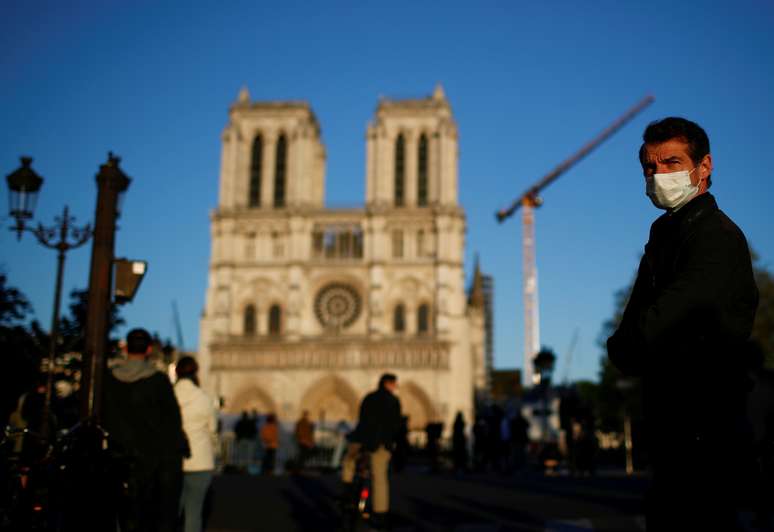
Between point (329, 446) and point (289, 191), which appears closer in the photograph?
point (329, 446)

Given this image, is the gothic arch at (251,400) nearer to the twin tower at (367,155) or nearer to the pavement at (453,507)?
the twin tower at (367,155)

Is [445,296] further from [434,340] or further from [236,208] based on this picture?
[236,208]

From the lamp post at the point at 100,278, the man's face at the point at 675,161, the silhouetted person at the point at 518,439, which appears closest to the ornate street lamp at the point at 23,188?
the lamp post at the point at 100,278

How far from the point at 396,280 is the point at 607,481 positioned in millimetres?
35200

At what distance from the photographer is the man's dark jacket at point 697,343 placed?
7.48 feet

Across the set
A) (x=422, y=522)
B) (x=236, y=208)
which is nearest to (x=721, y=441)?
(x=422, y=522)

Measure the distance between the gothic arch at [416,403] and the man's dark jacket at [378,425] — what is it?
1647 inches

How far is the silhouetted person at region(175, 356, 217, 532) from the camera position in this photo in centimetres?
647

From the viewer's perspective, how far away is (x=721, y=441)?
2.25 metres

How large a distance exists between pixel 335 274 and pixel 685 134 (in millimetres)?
50358

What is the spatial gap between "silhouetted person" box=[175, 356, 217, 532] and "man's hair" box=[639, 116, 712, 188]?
4622 millimetres

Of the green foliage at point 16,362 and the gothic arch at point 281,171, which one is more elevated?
the gothic arch at point 281,171

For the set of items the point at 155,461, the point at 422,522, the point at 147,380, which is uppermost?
the point at 147,380

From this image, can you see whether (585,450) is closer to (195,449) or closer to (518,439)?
(518,439)
